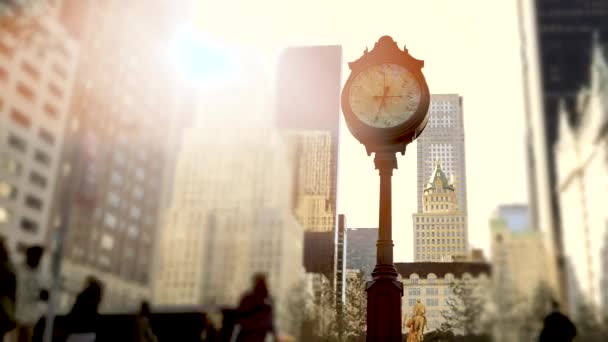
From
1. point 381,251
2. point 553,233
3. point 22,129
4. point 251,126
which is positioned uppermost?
point 251,126

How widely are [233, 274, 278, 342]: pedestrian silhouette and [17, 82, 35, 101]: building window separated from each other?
2047 inches

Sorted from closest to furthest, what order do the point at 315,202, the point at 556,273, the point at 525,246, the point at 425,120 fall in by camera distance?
the point at 425,120, the point at 315,202, the point at 525,246, the point at 556,273

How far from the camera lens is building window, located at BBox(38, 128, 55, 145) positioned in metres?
52.2

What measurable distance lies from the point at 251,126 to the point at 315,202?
67.9m

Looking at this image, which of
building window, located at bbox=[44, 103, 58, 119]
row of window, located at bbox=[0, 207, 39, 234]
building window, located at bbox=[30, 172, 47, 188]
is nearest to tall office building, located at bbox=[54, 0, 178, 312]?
building window, located at bbox=[44, 103, 58, 119]

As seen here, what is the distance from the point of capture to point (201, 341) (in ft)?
22.4

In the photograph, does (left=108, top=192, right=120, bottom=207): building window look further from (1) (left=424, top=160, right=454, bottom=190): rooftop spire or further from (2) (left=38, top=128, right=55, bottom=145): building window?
(1) (left=424, top=160, right=454, bottom=190): rooftop spire

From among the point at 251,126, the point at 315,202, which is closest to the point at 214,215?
the point at 251,126

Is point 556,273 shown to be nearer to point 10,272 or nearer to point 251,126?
point 251,126

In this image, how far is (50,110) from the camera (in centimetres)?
5372

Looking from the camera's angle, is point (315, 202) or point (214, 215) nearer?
point (315, 202)

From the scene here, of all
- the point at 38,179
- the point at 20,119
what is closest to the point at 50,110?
the point at 20,119

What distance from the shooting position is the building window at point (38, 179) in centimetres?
5044

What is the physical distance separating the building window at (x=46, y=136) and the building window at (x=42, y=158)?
58.0 inches
